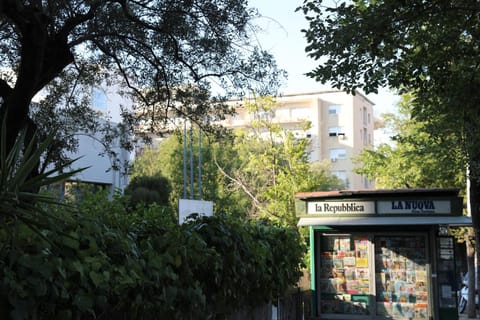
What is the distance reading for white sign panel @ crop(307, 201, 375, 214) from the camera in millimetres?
13695

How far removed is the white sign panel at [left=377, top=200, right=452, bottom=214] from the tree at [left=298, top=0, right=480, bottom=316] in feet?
7.55

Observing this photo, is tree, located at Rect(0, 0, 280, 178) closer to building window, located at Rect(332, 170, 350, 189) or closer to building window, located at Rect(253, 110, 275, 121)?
building window, located at Rect(253, 110, 275, 121)

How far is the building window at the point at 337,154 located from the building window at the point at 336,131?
2.06 meters

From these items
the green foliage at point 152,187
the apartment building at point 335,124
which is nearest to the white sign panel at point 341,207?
the green foliage at point 152,187

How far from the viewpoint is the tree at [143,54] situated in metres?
9.64

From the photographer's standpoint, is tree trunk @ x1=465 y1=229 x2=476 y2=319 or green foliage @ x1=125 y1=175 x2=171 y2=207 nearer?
tree trunk @ x1=465 y1=229 x2=476 y2=319

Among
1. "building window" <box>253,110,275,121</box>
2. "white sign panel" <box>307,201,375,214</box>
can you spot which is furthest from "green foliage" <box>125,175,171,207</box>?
"white sign panel" <box>307,201,375,214</box>

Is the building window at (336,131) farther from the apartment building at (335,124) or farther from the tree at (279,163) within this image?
the tree at (279,163)

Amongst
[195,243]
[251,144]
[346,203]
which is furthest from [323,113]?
[195,243]

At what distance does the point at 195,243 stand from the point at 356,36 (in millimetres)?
5428

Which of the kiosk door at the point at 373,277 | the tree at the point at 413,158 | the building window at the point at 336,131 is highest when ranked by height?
the building window at the point at 336,131

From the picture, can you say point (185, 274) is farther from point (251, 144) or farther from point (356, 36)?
point (251, 144)

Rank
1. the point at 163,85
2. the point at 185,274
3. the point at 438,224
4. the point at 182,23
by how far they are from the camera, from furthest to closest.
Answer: the point at 438,224 → the point at 163,85 → the point at 182,23 → the point at 185,274

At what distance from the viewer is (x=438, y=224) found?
12844mm
